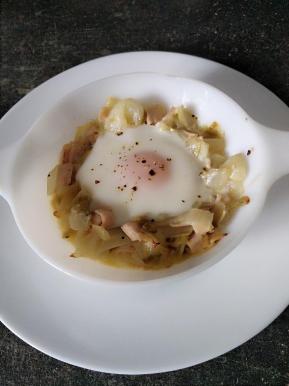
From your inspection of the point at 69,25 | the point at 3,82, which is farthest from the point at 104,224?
the point at 69,25

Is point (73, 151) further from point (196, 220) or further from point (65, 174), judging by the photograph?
point (196, 220)

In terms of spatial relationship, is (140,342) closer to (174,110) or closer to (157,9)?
(174,110)

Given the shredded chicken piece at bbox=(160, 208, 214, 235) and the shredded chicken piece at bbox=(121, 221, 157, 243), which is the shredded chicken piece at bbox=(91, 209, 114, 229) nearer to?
the shredded chicken piece at bbox=(121, 221, 157, 243)

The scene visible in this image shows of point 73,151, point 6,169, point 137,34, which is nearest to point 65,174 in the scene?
point 73,151

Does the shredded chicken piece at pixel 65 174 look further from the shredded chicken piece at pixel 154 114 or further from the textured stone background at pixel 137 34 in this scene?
the textured stone background at pixel 137 34

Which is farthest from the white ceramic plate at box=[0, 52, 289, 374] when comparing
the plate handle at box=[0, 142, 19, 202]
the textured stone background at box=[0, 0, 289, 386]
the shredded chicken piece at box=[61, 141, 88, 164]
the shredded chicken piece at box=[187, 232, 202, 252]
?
the textured stone background at box=[0, 0, 289, 386]

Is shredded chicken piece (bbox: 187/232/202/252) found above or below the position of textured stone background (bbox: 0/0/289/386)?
below

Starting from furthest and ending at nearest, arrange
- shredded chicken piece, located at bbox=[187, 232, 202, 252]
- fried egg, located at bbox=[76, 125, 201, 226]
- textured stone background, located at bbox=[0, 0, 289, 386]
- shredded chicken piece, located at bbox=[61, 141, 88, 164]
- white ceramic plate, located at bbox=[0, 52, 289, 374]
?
textured stone background, located at bbox=[0, 0, 289, 386] < shredded chicken piece, located at bbox=[61, 141, 88, 164] < fried egg, located at bbox=[76, 125, 201, 226] < shredded chicken piece, located at bbox=[187, 232, 202, 252] < white ceramic plate, located at bbox=[0, 52, 289, 374]
